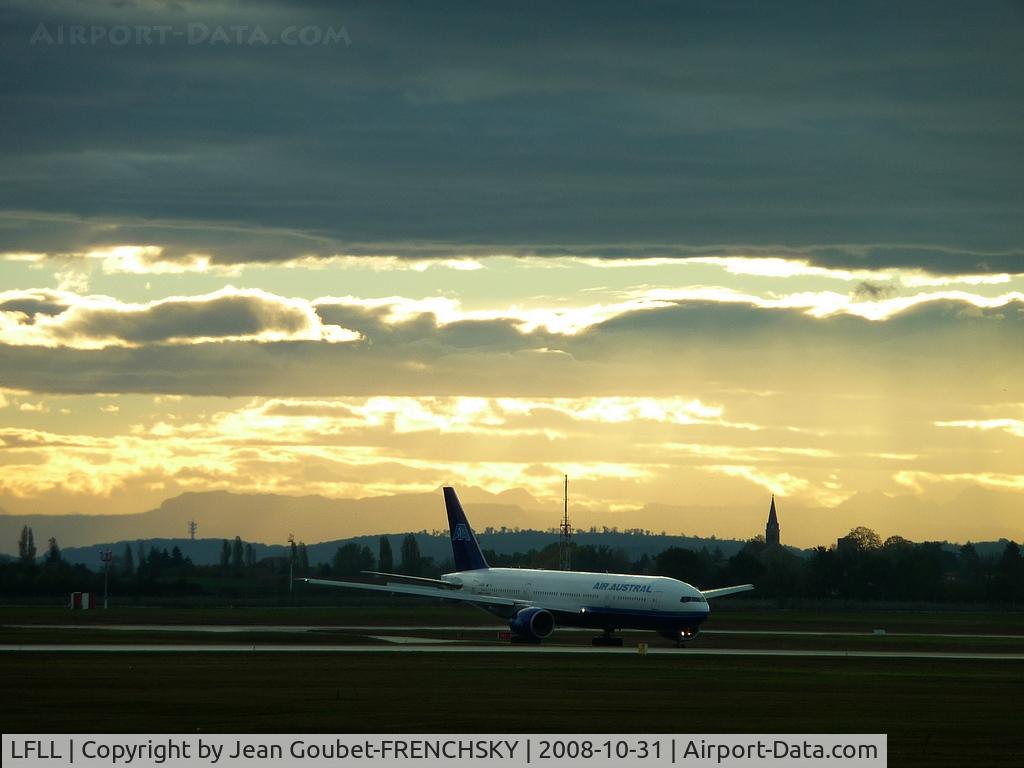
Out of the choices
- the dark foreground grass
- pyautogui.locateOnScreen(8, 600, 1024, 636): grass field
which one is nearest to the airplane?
the dark foreground grass

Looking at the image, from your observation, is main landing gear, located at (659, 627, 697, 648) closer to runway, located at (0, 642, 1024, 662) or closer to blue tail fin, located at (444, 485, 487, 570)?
runway, located at (0, 642, 1024, 662)

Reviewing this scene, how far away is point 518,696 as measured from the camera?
153ft

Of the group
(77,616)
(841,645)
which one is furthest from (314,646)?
(77,616)

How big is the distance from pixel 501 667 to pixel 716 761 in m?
29.1

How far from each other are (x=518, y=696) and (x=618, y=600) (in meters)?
40.2

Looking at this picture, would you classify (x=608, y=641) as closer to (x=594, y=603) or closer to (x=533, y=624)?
(x=594, y=603)

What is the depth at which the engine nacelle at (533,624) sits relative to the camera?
85812 mm

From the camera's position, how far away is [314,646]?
76312mm

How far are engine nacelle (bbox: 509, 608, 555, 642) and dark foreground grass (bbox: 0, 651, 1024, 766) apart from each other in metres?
18.1

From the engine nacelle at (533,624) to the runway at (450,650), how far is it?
415 cm

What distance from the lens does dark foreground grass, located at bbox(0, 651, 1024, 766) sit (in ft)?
124

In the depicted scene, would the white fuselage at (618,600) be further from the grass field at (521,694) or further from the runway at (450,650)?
the grass field at (521,694)
